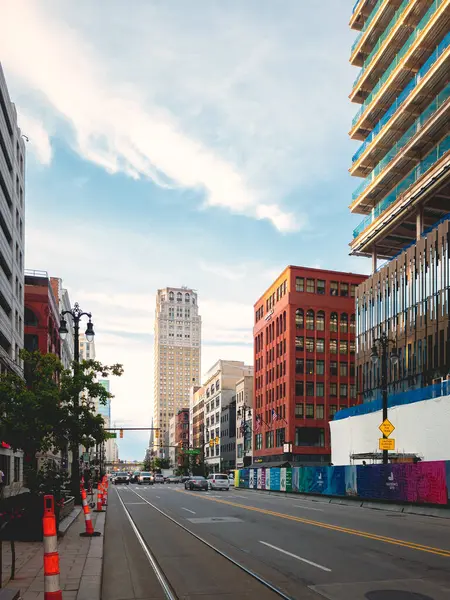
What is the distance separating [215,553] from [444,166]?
41.4 metres

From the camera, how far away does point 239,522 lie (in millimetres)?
21734

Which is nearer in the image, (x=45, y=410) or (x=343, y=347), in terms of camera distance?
(x=45, y=410)

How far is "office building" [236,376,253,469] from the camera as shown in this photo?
353 ft

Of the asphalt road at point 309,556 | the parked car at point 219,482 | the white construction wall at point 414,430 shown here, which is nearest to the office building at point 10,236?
the parked car at point 219,482

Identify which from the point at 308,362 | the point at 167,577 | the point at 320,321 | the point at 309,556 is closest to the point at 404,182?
the point at 320,321

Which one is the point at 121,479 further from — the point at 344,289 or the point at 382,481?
the point at 382,481

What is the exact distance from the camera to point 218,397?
137m

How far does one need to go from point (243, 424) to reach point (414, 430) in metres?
68.3

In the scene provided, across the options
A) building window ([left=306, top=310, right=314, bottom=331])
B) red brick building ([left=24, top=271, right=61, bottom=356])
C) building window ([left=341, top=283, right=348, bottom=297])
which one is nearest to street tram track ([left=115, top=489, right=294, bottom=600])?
red brick building ([left=24, top=271, right=61, bottom=356])

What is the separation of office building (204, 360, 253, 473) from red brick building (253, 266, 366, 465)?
3614 cm

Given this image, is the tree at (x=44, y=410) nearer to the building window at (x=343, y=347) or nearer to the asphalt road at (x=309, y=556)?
the asphalt road at (x=309, y=556)

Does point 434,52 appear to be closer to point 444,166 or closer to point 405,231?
point 444,166

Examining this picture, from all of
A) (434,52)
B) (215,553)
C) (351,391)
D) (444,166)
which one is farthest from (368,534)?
(351,391)

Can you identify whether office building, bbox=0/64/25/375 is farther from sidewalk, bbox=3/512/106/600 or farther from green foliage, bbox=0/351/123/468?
sidewalk, bbox=3/512/106/600
